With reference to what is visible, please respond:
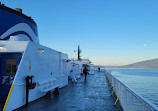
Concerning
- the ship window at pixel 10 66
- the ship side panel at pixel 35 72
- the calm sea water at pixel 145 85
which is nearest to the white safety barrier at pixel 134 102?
the ship side panel at pixel 35 72

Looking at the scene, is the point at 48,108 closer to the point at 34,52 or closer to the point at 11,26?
the point at 34,52

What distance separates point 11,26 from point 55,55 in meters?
4.10

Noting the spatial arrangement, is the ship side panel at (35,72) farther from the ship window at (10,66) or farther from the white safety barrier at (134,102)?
the white safety barrier at (134,102)

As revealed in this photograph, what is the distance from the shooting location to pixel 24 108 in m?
7.17

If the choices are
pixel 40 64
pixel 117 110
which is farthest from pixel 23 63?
pixel 117 110

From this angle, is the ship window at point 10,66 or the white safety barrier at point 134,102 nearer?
the white safety barrier at point 134,102

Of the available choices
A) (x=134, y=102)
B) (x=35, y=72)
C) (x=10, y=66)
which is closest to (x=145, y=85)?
(x=35, y=72)

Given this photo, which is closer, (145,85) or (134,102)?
(134,102)

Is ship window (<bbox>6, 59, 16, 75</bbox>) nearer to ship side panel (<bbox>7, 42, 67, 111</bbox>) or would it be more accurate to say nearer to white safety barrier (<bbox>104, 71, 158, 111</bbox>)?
ship side panel (<bbox>7, 42, 67, 111</bbox>)

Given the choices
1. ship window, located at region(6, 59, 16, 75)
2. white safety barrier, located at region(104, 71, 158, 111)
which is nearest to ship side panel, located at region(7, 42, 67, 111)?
ship window, located at region(6, 59, 16, 75)

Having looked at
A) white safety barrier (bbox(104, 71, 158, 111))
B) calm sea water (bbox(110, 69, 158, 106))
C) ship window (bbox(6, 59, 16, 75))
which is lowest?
calm sea water (bbox(110, 69, 158, 106))

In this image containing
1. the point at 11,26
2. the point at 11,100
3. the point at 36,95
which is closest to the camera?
the point at 11,100

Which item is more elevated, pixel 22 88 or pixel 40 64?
pixel 40 64

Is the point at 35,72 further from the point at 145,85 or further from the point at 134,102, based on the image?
the point at 145,85
